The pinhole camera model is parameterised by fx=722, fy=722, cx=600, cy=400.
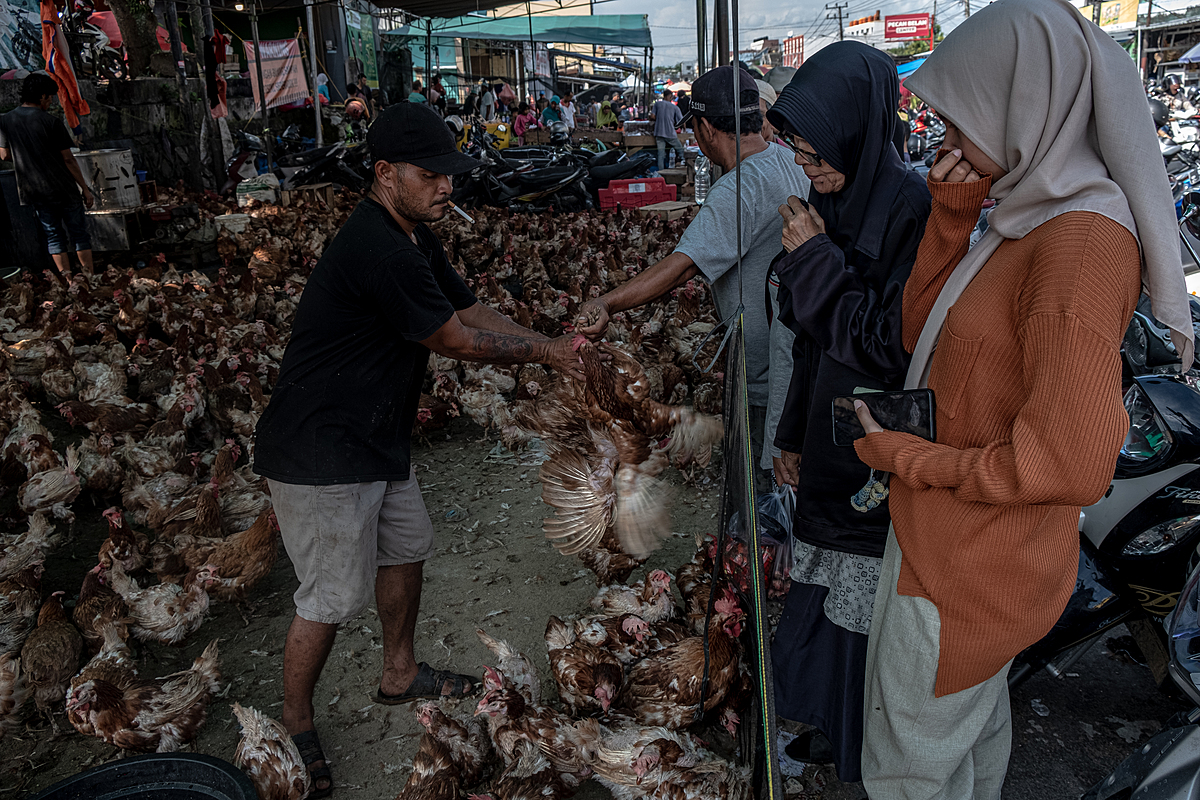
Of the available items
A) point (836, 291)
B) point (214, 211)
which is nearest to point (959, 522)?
point (836, 291)

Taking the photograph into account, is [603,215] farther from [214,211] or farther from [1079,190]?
[1079,190]

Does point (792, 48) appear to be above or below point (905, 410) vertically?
above

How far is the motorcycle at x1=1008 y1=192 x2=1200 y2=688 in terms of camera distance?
2.04m

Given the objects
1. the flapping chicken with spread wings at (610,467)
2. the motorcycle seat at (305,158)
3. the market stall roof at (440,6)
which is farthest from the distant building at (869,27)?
the flapping chicken with spread wings at (610,467)

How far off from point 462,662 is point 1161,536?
2511 millimetres

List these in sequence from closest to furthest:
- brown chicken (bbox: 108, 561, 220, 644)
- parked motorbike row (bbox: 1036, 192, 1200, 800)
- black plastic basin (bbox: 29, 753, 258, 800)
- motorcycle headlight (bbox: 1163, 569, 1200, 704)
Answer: motorcycle headlight (bbox: 1163, 569, 1200, 704)
parked motorbike row (bbox: 1036, 192, 1200, 800)
black plastic basin (bbox: 29, 753, 258, 800)
brown chicken (bbox: 108, 561, 220, 644)

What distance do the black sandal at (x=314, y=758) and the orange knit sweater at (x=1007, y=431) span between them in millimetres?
1986

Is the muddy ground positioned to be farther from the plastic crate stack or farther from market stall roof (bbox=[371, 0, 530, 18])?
market stall roof (bbox=[371, 0, 530, 18])

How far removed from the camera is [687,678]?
8.11 feet

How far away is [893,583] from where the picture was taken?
1.68 meters

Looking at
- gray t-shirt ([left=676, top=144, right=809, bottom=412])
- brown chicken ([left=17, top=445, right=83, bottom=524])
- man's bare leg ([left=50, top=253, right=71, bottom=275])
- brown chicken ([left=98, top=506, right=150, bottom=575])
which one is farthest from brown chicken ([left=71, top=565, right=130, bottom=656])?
man's bare leg ([left=50, top=253, right=71, bottom=275])

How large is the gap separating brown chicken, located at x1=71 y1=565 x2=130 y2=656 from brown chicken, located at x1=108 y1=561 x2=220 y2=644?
0.14 feet

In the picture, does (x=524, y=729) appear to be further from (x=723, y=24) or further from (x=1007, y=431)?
(x=723, y=24)

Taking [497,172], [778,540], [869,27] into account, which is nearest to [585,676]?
[778,540]
